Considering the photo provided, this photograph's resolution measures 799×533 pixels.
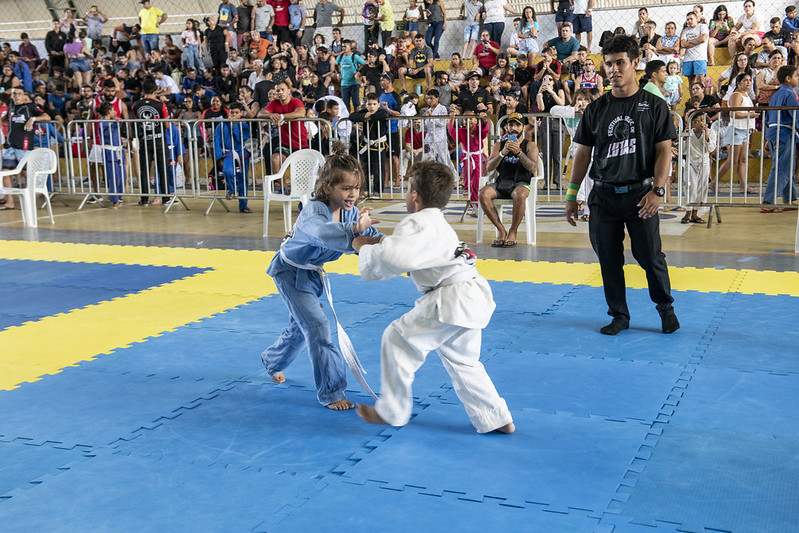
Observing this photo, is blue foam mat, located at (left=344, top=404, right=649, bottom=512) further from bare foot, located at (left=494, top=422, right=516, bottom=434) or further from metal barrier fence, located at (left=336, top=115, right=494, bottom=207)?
metal barrier fence, located at (left=336, top=115, right=494, bottom=207)

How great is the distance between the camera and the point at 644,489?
3.22 m

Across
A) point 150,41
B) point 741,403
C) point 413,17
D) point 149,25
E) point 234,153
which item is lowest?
point 741,403

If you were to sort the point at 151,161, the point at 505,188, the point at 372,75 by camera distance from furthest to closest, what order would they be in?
1. the point at 372,75
2. the point at 151,161
3. the point at 505,188

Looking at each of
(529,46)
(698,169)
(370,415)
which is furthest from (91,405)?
(529,46)

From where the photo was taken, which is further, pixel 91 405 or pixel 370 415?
pixel 91 405

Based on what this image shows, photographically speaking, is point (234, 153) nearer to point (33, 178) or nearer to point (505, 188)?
point (33, 178)

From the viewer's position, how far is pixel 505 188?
918 centimetres

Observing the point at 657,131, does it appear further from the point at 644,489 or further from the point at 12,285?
the point at 12,285

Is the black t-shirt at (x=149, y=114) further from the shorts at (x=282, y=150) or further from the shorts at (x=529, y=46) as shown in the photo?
the shorts at (x=529, y=46)

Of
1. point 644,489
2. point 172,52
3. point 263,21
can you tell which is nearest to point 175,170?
point 263,21

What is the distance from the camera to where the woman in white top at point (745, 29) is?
15.3 meters

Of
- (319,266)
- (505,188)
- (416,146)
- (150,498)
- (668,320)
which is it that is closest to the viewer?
(150,498)

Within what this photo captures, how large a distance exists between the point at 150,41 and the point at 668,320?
59.5 ft

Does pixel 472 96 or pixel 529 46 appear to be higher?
pixel 529 46
